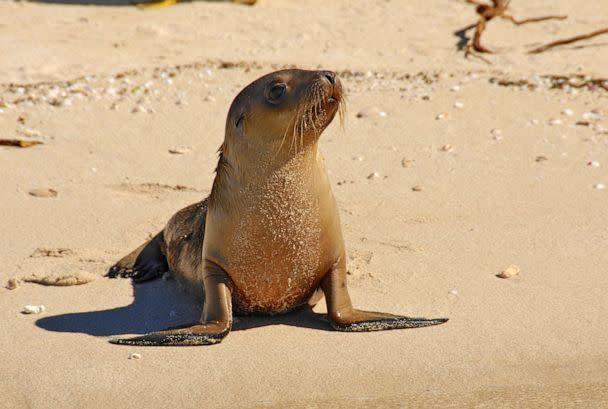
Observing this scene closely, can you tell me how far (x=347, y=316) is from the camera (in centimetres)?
450

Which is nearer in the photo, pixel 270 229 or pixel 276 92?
pixel 276 92

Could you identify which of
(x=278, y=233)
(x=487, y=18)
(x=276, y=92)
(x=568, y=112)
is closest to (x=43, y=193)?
(x=278, y=233)

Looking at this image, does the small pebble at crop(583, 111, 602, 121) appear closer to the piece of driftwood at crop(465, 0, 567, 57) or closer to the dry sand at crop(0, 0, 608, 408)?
the dry sand at crop(0, 0, 608, 408)

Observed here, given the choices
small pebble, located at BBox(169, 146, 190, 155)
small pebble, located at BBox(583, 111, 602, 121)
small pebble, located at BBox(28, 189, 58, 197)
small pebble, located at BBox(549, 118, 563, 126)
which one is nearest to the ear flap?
small pebble, located at BBox(28, 189, 58, 197)

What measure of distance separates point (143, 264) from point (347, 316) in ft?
4.54

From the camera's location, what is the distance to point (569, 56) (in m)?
9.18

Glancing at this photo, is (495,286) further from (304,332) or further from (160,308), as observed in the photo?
(160,308)

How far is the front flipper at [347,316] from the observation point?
4469mm

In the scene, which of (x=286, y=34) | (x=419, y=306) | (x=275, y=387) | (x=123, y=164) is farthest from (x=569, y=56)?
(x=275, y=387)

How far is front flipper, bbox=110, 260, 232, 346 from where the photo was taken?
171 inches

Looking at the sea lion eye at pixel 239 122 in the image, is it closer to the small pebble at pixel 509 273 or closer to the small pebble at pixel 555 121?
the small pebble at pixel 509 273

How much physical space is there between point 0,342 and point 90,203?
1937 mm

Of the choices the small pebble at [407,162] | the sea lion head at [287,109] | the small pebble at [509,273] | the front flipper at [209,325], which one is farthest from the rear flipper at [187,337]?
the small pebble at [407,162]

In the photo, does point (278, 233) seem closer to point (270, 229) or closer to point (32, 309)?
point (270, 229)
